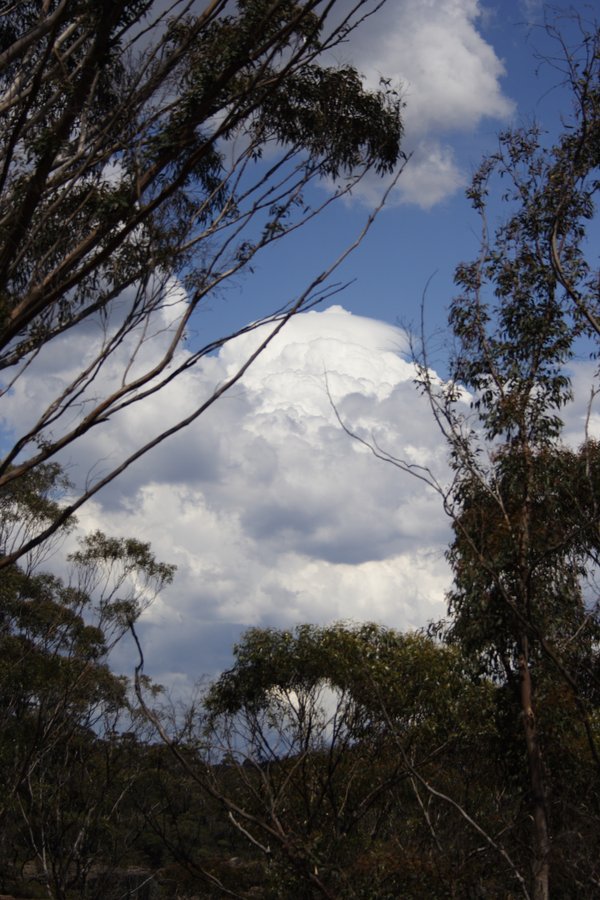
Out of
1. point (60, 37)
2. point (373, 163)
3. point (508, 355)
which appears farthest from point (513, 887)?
point (60, 37)

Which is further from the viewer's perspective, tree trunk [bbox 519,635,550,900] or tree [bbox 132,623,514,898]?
tree [bbox 132,623,514,898]

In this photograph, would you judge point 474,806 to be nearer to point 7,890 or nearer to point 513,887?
point 513,887

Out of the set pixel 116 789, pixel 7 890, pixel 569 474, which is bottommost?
pixel 7 890

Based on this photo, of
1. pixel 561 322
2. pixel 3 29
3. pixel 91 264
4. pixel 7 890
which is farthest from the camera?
pixel 7 890

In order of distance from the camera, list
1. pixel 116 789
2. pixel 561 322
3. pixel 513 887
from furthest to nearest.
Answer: pixel 116 789 → pixel 561 322 → pixel 513 887

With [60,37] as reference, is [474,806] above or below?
below

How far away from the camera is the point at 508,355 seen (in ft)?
38.6

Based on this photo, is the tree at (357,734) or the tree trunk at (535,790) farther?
the tree at (357,734)

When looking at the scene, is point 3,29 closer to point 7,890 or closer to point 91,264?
point 91,264

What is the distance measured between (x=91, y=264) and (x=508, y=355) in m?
8.39

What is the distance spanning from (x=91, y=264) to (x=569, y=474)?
7960mm

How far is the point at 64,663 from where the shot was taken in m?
18.1

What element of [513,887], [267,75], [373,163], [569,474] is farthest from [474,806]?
[267,75]

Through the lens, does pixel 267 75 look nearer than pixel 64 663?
Yes
